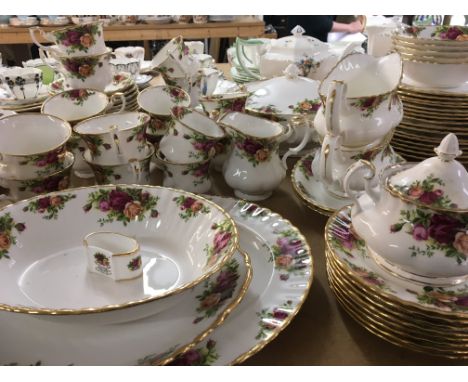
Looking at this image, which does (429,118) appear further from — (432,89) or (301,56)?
(301,56)

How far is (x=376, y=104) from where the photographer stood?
71cm

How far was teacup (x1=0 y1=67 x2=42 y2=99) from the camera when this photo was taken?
1036mm

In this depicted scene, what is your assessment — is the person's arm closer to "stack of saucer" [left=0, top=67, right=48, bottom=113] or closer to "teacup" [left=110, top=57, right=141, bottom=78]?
"teacup" [left=110, top=57, right=141, bottom=78]

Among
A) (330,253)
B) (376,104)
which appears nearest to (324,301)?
(330,253)

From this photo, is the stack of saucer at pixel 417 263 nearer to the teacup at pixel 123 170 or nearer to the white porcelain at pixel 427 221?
the white porcelain at pixel 427 221

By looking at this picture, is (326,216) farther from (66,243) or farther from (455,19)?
(455,19)

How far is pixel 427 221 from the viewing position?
0.53 m

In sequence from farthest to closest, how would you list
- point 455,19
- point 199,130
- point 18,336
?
1. point 455,19
2. point 199,130
3. point 18,336

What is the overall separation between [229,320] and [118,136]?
0.40m

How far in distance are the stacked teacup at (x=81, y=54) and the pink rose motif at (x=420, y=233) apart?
79cm

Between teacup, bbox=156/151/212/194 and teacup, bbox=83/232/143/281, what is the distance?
0.68 ft

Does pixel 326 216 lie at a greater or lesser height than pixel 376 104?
lesser

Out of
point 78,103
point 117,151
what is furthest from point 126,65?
point 117,151

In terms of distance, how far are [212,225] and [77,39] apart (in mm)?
597
